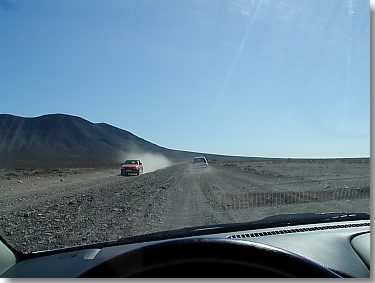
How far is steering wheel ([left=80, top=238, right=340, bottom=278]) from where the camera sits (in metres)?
1.95

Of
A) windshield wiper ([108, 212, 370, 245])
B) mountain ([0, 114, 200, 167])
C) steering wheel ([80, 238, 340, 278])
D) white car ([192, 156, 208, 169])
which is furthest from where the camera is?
mountain ([0, 114, 200, 167])

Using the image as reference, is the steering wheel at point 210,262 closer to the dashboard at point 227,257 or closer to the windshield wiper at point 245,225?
the dashboard at point 227,257

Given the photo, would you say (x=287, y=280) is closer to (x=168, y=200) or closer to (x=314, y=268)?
(x=314, y=268)

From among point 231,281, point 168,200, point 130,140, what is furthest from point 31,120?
point 231,281

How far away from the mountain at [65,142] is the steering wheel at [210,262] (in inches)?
5576

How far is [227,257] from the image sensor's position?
6.61ft

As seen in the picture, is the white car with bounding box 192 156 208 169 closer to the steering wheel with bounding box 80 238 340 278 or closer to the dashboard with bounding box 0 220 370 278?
the dashboard with bounding box 0 220 370 278

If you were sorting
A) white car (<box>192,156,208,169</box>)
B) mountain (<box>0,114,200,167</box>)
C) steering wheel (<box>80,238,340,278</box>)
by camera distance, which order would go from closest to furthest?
steering wheel (<box>80,238,340,278</box>)
white car (<box>192,156,208,169</box>)
mountain (<box>0,114,200,167</box>)

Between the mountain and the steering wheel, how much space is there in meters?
142

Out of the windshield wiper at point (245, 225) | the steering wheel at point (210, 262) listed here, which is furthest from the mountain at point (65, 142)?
the steering wheel at point (210, 262)

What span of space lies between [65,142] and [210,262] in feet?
585

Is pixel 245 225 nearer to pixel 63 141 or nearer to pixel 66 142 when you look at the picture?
pixel 66 142

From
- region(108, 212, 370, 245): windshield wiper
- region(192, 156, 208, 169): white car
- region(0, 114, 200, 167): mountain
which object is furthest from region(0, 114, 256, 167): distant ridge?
region(108, 212, 370, 245): windshield wiper

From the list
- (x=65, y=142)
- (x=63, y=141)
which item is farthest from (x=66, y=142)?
(x=63, y=141)
